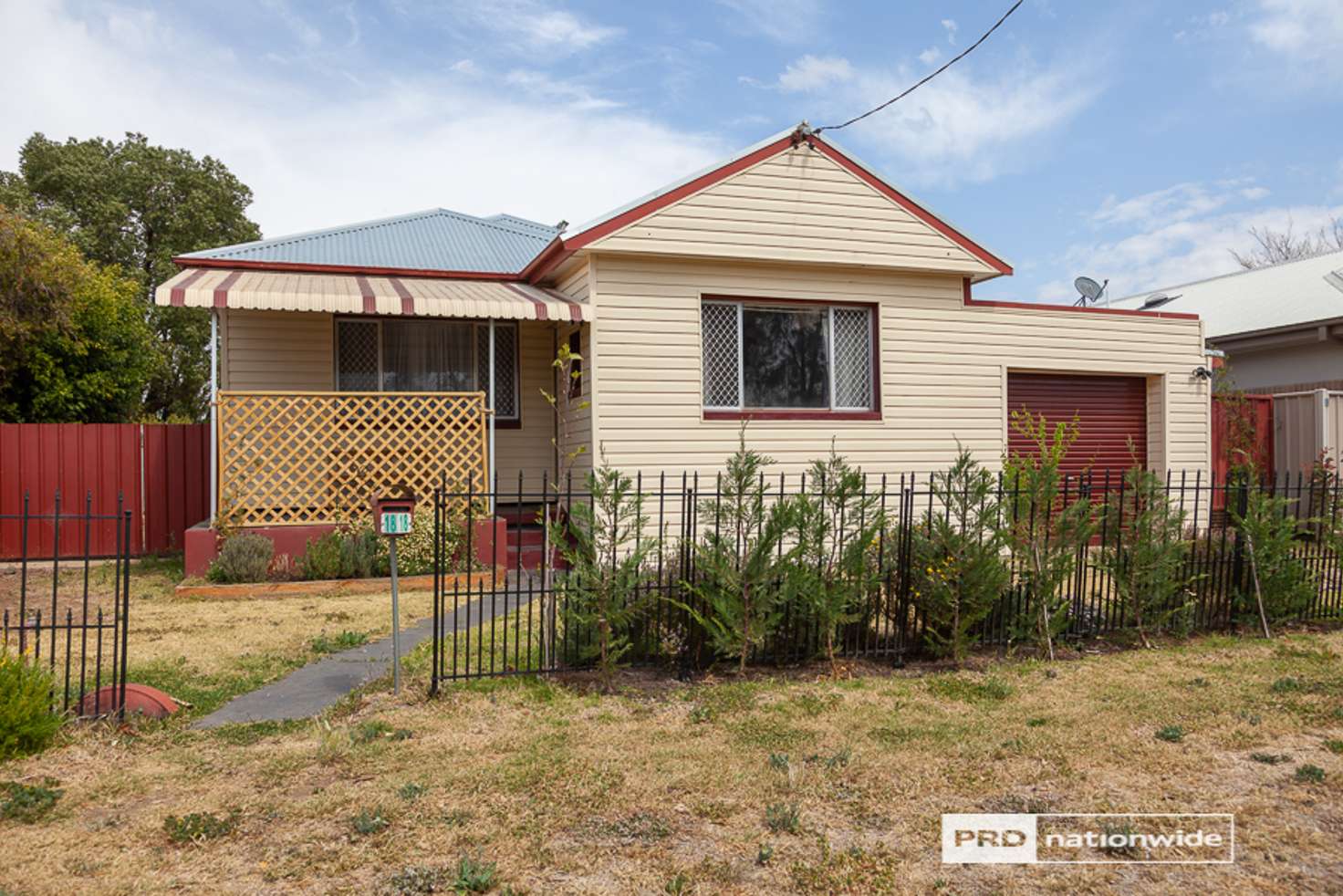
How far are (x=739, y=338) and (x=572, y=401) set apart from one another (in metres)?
2.26

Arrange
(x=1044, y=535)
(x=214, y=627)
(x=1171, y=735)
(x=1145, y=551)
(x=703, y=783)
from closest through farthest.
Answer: (x=703, y=783) → (x=1171, y=735) → (x=1044, y=535) → (x=1145, y=551) → (x=214, y=627)

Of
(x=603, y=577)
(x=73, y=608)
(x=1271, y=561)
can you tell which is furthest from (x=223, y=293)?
(x=1271, y=561)

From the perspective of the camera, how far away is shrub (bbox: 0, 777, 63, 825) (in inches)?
162

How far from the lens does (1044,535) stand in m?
7.06

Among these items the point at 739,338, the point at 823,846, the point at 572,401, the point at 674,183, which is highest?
the point at 674,183

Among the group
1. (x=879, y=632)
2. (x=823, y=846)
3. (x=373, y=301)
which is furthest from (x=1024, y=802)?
(x=373, y=301)

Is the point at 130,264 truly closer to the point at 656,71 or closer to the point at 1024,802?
the point at 656,71

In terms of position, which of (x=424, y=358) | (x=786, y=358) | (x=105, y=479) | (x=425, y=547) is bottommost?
(x=425, y=547)

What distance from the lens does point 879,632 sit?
721 cm

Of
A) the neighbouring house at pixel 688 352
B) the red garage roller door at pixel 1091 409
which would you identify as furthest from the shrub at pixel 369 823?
the red garage roller door at pixel 1091 409

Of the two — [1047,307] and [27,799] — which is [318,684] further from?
Answer: [1047,307]

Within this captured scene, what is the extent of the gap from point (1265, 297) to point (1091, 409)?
910cm

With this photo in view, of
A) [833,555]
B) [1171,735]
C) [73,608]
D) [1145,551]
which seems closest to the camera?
[1171,735]

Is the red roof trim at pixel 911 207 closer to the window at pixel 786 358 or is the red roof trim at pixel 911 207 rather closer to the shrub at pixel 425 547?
the window at pixel 786 358
